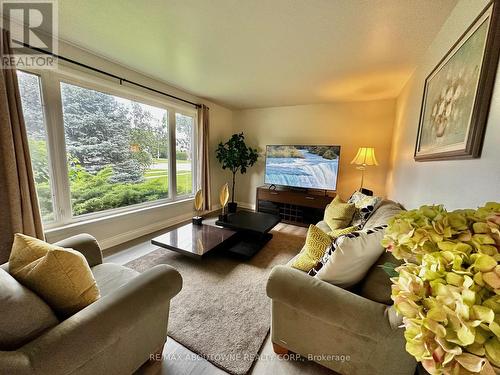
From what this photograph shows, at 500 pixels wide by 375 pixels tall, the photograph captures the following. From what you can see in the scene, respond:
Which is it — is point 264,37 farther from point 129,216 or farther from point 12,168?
point 129,216

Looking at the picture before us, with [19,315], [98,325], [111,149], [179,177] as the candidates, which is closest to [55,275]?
[19,315]

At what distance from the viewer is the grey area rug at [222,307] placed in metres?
1.28

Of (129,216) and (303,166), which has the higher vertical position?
(303,166)

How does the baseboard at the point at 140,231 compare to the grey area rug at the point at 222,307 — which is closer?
the grey area rug at the point at 222,307

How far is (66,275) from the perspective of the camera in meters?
A: 0.84

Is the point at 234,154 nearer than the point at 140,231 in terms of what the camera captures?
No

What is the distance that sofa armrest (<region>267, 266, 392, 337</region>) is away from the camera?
91 cm

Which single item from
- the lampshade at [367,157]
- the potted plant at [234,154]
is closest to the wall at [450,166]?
the lampshade at [367,157]

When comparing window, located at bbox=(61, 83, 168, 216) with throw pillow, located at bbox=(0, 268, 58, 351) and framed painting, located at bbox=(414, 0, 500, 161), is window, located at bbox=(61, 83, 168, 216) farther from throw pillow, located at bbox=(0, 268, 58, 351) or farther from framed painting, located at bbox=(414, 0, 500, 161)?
framed painting, located at bbox=(414, 0, 500, 161)

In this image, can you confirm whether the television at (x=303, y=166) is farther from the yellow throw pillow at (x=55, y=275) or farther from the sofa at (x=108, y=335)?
the yellow throw pillow at (x=55, y=275)

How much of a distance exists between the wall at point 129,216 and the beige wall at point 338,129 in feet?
3.25

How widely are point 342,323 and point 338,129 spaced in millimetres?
3595

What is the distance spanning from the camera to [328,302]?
3.23 feet

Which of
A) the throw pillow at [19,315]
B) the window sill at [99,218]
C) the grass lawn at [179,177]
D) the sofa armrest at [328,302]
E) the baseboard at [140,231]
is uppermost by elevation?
the grass lawn at [179,177]
